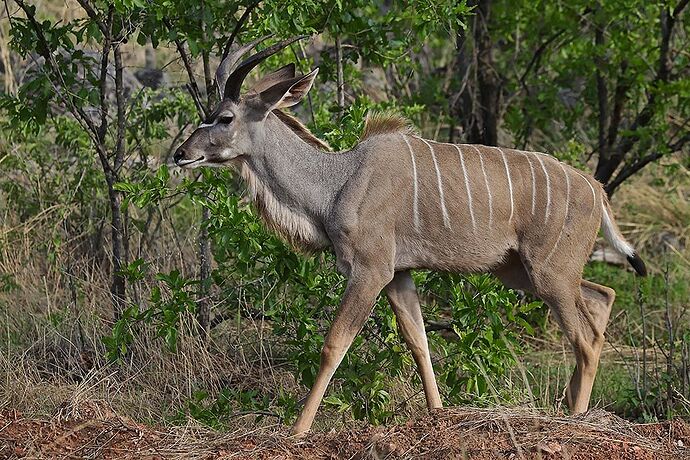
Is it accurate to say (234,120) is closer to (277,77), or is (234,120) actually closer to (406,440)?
(277,77)

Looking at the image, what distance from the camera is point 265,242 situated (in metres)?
4.98

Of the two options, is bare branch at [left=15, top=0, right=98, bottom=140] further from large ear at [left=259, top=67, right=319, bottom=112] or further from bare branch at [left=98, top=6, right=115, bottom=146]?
large ear at [left=259, top=67, right=319, bottom=112]

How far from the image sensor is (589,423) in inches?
161

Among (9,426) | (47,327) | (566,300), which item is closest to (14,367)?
(47,327)

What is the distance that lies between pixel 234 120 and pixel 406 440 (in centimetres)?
167

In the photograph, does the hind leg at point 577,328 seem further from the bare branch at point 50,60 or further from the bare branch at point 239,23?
the bare branch at point 50,60

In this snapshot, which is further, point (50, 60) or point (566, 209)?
point (50, 60)

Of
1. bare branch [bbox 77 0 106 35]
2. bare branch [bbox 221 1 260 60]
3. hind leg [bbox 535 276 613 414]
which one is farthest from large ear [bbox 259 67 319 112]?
hind leg [bbox 535 276 613 414]

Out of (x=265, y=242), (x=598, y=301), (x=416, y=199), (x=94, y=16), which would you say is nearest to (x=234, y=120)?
(x=265, y=242)

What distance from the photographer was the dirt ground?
12.7 ft

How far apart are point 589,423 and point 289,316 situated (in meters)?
1.59

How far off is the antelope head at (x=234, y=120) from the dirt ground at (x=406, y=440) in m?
1.17

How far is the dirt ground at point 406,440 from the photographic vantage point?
12.7 ft

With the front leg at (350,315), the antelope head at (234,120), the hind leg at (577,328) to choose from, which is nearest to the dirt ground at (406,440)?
the front leg at (350,315)
